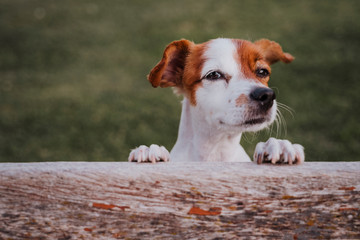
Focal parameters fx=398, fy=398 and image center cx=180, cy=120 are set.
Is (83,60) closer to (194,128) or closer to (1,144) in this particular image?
(1,144)

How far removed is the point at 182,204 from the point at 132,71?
787 centimetres

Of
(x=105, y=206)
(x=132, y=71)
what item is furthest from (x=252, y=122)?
(x=132, y=71)

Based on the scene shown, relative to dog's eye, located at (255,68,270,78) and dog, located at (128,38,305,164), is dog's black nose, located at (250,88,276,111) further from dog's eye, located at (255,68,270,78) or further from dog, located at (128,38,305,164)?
dog's eye, located at (255,68,270,78)

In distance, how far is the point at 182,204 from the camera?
5.66 ft

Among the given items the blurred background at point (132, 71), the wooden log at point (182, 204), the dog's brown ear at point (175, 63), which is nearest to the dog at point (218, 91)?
the dog's brown ear at point (175, 63)

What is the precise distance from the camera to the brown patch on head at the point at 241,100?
2.43m

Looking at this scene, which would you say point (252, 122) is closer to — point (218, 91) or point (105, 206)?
point (218, 91)

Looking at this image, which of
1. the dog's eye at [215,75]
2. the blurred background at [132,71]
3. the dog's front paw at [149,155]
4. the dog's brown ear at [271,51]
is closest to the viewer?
the dog's front paw at [149,155]

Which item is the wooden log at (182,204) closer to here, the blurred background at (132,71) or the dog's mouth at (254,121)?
the dog's mouth at (254,121)

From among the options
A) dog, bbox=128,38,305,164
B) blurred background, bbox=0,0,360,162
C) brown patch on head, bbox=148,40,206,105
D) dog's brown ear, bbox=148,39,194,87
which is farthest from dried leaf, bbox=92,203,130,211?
blurred background, bbox=0,0,360,162

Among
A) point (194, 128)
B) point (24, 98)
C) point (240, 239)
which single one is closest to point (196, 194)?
point (240, 239)

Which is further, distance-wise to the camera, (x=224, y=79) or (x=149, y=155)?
(x=224, y=79)

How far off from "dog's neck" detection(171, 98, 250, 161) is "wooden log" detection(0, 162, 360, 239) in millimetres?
1019

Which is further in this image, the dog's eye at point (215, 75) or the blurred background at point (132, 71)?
the blurred background at point (132, 71)
